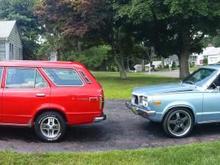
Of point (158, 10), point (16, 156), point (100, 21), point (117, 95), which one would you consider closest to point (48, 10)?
point (100, 21)

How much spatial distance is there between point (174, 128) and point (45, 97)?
277cm

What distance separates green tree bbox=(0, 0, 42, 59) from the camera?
58.0m

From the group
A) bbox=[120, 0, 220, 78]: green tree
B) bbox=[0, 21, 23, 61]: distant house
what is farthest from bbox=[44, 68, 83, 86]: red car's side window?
bbox=[0, 21, 23, 61]: distant house

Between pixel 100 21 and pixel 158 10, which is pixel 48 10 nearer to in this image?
pixel 100 21

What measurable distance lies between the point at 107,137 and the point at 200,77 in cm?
262

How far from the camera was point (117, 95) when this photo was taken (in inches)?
757

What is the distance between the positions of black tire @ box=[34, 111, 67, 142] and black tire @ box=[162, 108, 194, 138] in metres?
2.14

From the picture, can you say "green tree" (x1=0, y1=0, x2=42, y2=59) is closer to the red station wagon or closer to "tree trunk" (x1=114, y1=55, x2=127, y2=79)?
"tree trunk" (x1=114, y1=55, x2=127, y2=79)

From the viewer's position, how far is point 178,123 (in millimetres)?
10711

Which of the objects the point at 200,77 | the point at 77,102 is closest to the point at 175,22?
the point at 200,77

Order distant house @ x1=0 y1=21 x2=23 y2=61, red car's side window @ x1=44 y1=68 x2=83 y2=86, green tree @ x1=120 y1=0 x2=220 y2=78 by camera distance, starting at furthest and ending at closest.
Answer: distant house @ x1=0 y1=21 x2=23 y2=61, green tree @ x1=120 y1=0 x2=220 y2=78, red car's side window @ x1=44 y1=68 x2=83 y2=86

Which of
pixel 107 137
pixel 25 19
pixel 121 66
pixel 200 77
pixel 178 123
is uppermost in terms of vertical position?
pixel 25 19

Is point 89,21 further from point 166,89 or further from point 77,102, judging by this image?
point 77,102

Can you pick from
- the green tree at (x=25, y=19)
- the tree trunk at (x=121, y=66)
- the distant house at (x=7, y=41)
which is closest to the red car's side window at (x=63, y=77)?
the tree trunk at (x=121, y=66)
